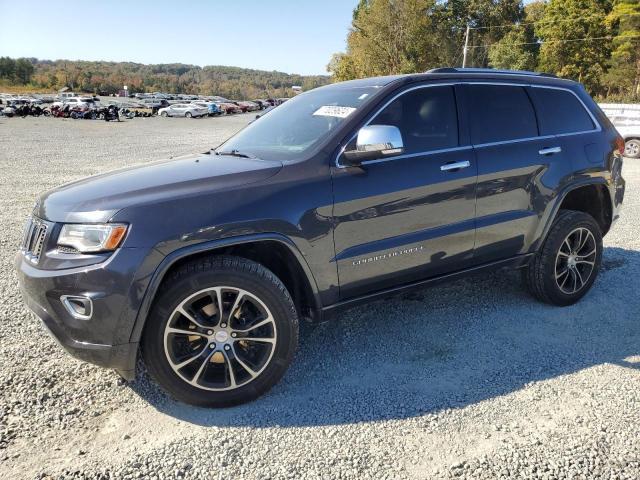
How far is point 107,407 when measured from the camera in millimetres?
2928

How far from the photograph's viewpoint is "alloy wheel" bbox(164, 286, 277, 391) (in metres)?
2.77

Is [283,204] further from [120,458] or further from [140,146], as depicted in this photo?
[140,146]

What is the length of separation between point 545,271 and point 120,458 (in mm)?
3397

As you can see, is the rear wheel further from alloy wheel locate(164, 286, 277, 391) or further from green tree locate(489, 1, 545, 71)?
green tree locate(489, 1, 545, 71)

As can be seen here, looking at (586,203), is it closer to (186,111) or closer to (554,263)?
(554,263)

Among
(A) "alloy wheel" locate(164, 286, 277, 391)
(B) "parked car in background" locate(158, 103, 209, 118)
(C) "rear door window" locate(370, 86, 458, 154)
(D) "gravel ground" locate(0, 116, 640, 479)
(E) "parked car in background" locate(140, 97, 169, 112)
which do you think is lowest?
(D) "gravel ground" locate(0, 116, 640, 479)

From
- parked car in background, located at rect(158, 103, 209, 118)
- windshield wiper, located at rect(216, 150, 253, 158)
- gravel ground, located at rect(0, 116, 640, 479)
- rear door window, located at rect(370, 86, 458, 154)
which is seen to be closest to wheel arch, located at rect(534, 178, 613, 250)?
gravel ground, located at rect(0, 116, 640, 479)

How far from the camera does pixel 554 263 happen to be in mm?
4152

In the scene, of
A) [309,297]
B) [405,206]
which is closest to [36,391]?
[309,297]

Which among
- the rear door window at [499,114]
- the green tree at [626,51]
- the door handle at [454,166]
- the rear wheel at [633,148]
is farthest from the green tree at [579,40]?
the door handle at [454,166]

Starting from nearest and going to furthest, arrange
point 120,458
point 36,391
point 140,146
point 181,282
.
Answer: point 120,458
point 181,282
point 36,391
point 140,146

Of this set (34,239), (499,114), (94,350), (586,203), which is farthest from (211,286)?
(586,203)

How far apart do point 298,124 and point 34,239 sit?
187 cm

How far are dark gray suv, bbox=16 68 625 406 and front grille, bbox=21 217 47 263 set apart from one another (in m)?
0.01
